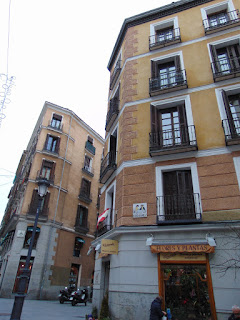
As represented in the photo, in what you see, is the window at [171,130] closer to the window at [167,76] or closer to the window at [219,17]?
the window at [167,76]

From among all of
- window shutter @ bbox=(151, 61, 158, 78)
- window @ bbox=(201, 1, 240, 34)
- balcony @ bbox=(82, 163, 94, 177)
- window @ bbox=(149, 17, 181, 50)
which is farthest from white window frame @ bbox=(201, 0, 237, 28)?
balcony @ bbox=(82, 163, 94, 177)

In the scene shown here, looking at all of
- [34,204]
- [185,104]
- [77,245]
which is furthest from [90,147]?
[185,104]

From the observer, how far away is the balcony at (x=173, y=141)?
33.7 feet

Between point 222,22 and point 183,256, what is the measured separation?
12805 mm

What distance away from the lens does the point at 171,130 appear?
11.4 metres

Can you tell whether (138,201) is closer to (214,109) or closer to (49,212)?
(214,109)

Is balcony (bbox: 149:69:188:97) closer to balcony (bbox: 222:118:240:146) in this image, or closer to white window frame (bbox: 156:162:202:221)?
balcony (bbox: 222:118:240:146)

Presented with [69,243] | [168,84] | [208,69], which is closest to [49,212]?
[69,243]

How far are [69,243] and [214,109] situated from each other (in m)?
18.1

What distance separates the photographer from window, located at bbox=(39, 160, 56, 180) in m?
23.3

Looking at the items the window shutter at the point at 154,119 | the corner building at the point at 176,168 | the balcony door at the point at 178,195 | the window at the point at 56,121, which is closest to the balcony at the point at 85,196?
the window at the point at 56,121

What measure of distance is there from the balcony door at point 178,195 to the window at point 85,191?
16685mm

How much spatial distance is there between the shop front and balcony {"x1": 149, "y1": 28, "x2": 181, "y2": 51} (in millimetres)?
10982

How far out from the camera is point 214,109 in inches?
428
